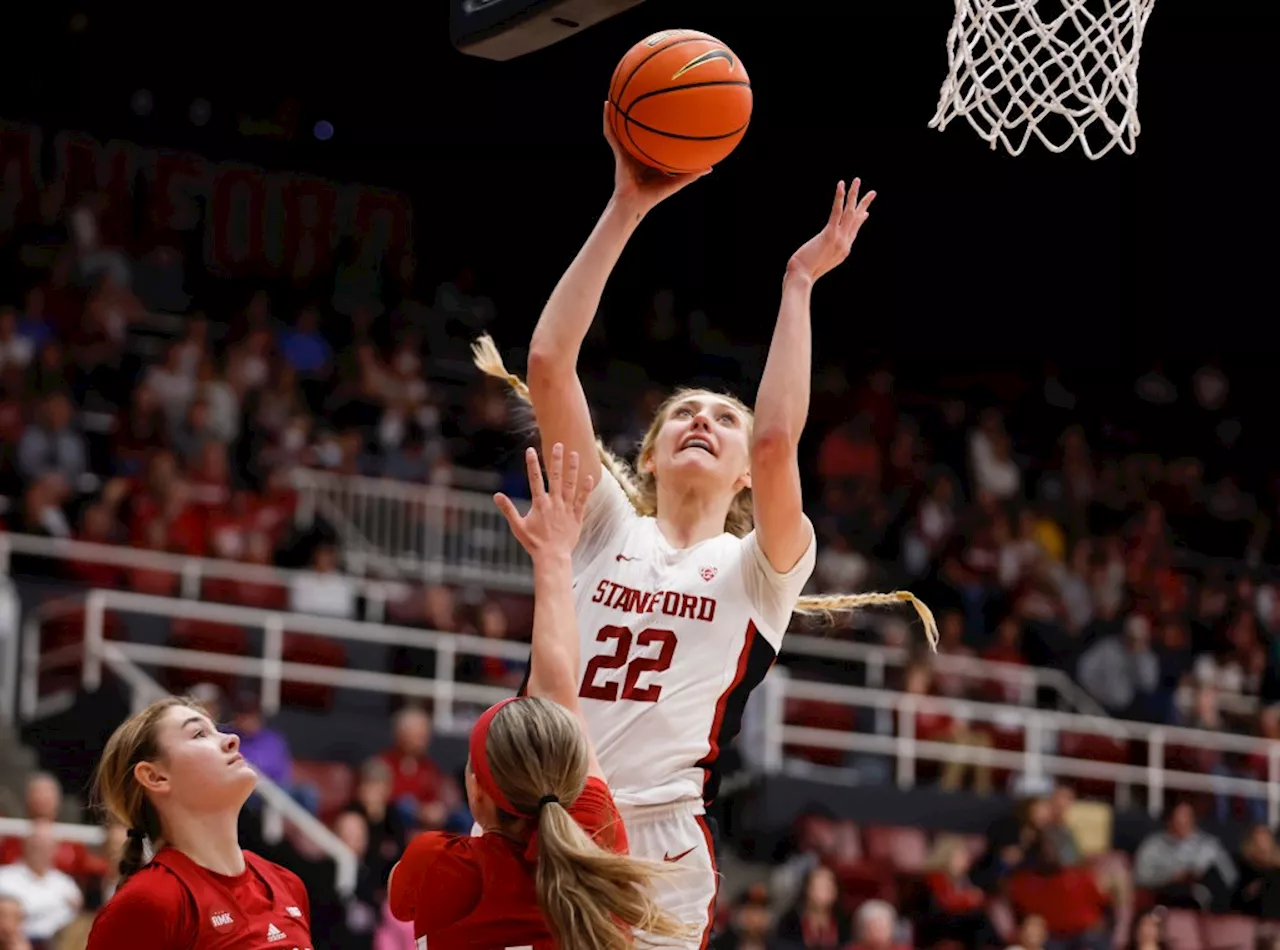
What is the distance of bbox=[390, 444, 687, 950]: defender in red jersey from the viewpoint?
3.44 meters

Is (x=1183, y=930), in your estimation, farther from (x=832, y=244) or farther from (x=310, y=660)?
(x=832, y=244)

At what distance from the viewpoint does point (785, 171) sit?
18.5m

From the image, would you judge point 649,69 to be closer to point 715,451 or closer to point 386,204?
point 715,451

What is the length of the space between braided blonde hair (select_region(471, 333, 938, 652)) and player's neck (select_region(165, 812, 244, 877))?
121cm

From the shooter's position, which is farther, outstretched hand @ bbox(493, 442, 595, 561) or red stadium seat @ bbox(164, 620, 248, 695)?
red stadium seat @ bbox(164, 620, 248, 695)

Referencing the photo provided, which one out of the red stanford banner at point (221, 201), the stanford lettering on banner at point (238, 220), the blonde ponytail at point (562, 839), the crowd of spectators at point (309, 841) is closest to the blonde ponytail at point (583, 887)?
the blonde ponytail at point (562, 839)

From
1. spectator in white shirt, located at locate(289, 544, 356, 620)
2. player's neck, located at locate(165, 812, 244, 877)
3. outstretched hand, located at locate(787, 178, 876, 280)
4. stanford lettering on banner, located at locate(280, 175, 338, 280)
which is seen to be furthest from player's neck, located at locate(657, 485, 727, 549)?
stanford lettering on banner, located at locate(280, 175, 338, 280)

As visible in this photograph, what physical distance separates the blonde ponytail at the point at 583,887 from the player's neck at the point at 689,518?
1287 mm

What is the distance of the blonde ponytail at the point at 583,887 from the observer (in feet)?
11.2

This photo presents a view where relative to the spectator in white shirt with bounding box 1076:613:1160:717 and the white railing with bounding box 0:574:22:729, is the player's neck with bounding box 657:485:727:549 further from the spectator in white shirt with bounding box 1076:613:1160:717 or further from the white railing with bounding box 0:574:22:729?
the spectator in white shirt with bounding box 1076:613:1160:717

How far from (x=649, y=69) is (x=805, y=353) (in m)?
0.72

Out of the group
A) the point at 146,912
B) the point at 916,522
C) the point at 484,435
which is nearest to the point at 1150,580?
the point at 916,522

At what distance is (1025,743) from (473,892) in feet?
32.7

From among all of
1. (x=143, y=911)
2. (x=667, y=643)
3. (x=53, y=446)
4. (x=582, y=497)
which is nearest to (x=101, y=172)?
(x=53, y=446)
